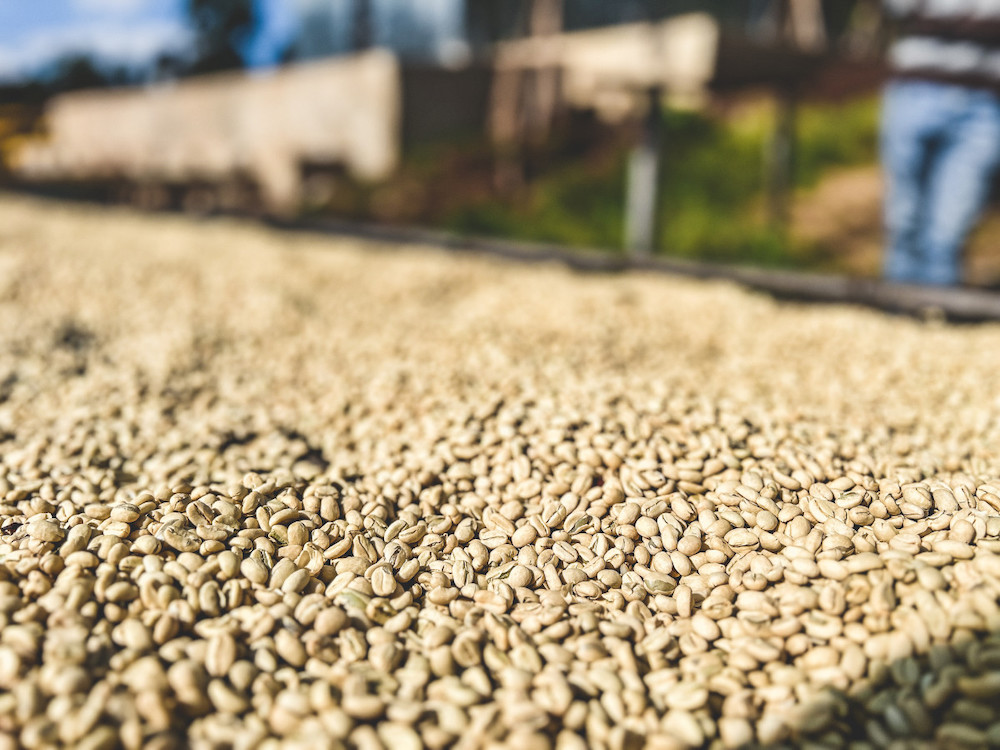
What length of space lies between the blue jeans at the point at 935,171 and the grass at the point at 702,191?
4.96 feet

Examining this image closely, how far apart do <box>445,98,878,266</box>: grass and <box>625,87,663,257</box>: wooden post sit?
0.89 m

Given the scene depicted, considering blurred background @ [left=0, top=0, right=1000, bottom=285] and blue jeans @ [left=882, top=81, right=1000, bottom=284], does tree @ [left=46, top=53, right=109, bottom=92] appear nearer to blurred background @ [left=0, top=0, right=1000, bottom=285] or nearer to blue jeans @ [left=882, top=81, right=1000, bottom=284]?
blurred background @ [left=0, top=0, right=1000, bottom=285]

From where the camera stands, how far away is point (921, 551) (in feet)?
4.75

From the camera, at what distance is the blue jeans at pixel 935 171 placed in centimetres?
344

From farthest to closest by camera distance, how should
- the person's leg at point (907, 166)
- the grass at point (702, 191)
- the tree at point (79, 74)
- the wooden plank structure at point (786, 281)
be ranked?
the tree at point (79, 74)
the grass at point (702, 191)
the person's leg at point (907, 166)
the wooden plank structure at point (786, 281)

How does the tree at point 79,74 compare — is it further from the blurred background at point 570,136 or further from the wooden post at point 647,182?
the wooden post at point 647,182

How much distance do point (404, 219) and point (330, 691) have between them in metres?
6.25

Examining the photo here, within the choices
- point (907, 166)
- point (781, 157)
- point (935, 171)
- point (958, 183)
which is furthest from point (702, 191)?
point (958, 183)

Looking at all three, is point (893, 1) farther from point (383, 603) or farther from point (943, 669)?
point (383, 603)

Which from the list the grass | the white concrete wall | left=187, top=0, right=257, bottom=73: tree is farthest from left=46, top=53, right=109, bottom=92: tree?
A: the grass

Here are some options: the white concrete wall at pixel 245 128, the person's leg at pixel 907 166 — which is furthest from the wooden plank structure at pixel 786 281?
the white concrete wall at pixel 245 128

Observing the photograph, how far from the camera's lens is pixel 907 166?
3.80 m

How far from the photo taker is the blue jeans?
3.44 meters

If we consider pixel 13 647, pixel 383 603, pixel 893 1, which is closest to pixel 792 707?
pixel 383 603
